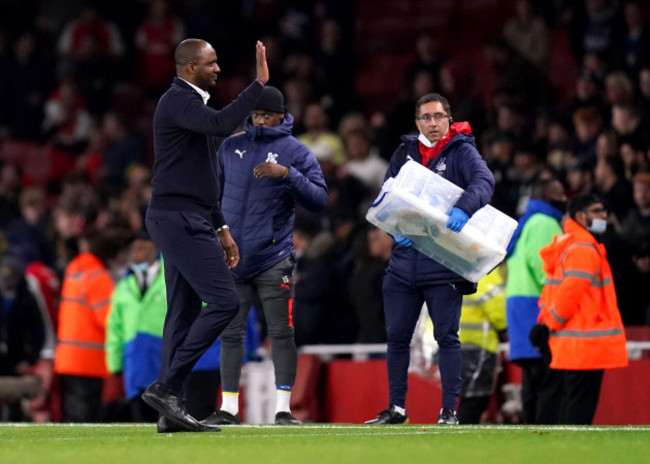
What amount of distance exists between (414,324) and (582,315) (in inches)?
58.7

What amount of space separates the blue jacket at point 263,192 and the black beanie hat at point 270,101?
0.14 m

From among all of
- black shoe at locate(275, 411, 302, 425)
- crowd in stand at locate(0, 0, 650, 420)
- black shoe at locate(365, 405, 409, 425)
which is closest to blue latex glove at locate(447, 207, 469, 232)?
black shoe at locate(365, 405, 409, 425)

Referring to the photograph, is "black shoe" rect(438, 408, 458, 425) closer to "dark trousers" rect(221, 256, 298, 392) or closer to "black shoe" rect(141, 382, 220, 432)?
"dark trousers" rect(221, 256, 298, 392)

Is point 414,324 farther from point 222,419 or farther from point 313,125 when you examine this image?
point 313,125

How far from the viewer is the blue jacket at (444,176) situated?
9.04 m

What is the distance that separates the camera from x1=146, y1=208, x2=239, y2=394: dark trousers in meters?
7.77

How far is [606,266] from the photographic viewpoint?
10141 millimetres

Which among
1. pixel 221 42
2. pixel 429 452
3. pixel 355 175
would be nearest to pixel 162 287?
pixel 355 175

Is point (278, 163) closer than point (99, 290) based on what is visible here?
Yes

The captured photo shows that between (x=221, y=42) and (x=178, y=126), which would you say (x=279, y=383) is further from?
(x=221, y=42)

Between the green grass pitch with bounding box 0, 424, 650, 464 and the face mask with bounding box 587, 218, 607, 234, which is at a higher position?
the face mask with bounding box 587, 218, 607, 234

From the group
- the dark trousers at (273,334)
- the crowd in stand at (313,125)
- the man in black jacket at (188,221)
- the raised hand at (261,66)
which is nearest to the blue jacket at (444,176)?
the dark trousers at (273,334)

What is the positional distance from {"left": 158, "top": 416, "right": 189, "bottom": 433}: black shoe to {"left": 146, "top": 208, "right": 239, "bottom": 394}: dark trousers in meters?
0.19

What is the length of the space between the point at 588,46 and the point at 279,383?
7.66m
